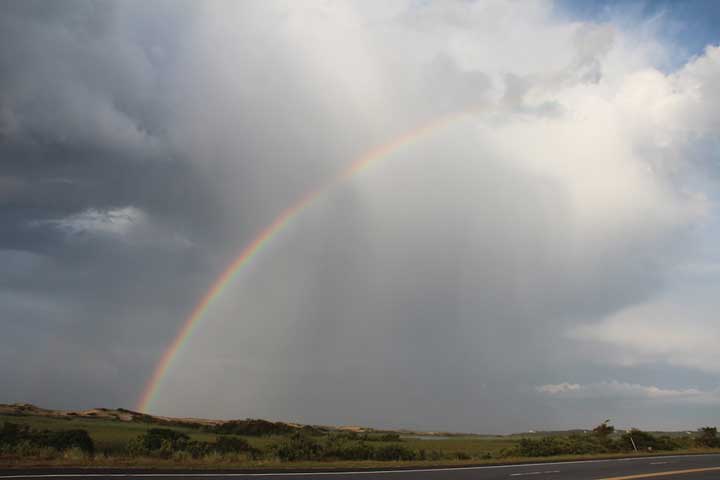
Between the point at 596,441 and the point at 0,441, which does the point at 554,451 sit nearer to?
the point at 596,441

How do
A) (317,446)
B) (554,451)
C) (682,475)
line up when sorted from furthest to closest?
(554,451)
(317,446)
(682,475)

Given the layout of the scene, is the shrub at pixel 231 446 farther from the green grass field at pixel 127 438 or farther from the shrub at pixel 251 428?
the shrub at pixel 251 428

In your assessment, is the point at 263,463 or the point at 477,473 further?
the point at 263,463

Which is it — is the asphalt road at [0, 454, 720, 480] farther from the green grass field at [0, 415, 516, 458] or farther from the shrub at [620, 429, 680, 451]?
the shrub at [620, 429, 680, 451]


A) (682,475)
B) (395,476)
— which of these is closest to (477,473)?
(395,476)

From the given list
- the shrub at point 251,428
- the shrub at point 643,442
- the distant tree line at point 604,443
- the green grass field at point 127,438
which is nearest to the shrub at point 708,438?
the distant tree line at point 604,443

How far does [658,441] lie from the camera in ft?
214

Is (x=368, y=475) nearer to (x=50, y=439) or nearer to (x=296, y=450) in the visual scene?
(x=296, y=450)

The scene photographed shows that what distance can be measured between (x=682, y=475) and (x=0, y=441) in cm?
3878

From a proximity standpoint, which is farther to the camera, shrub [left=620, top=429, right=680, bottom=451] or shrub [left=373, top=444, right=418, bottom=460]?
shrub [left=620, top=429, right=680, bottom=451]

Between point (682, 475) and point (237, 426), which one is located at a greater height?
point (237, 426)

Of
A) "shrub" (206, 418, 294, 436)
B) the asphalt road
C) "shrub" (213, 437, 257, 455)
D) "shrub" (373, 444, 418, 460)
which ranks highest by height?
"shrub" (206, 418, 294, 436)

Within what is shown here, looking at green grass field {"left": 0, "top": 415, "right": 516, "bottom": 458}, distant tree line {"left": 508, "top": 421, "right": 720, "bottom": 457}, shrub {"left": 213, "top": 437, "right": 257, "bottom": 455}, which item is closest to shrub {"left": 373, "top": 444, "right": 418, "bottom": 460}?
green grass field {"left": 0, "top": 415, "right": 516, "bottom": 458}

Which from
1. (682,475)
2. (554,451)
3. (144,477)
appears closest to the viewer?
(144,477)
